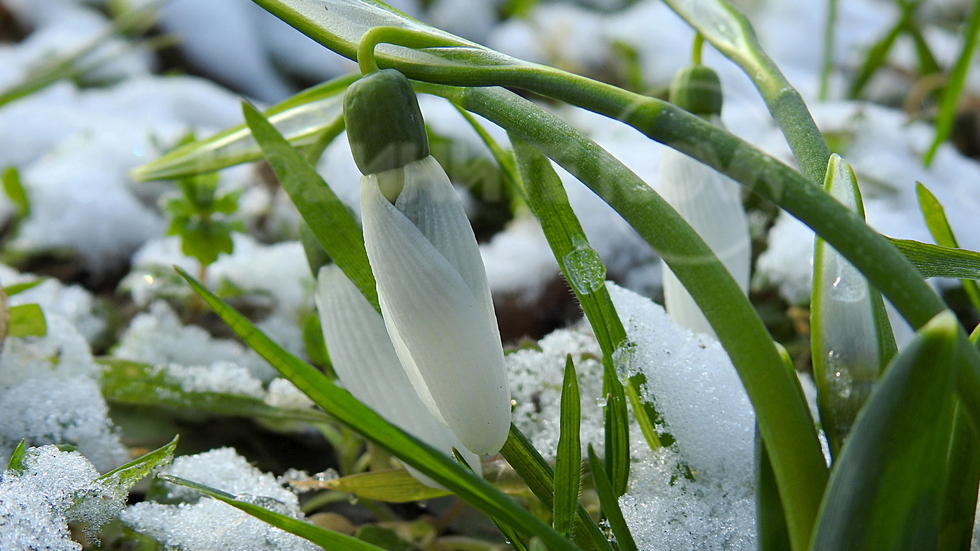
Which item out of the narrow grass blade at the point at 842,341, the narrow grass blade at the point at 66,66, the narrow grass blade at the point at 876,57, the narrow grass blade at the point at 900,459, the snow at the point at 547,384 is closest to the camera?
the narrow grass blade at the point at 900,459

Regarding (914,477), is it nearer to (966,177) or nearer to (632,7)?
(966,177)

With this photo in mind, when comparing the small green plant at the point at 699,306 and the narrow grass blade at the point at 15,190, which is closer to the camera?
the small green plant at the point at 699,306

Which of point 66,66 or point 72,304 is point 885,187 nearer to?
point 72,304

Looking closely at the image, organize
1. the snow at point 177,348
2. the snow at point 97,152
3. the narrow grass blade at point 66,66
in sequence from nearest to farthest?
1. the snow at point 177,348
2. the narrow grass blade at point 66,66
3. the snow at point 97,152

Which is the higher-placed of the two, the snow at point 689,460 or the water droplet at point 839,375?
the water droplet at point 839,375

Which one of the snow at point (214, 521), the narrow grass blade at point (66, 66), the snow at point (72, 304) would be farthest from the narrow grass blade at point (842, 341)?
the narrow grass blade at point (66, 66)

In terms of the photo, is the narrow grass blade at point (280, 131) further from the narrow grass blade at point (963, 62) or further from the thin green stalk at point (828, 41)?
the thin green stalk at point (828, 41)

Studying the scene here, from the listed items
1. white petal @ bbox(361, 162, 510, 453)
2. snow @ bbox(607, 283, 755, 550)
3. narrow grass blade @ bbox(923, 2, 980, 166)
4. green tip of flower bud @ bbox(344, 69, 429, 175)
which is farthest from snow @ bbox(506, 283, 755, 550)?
narrow grass blade @ bbox(923, 2, 980, 166)
